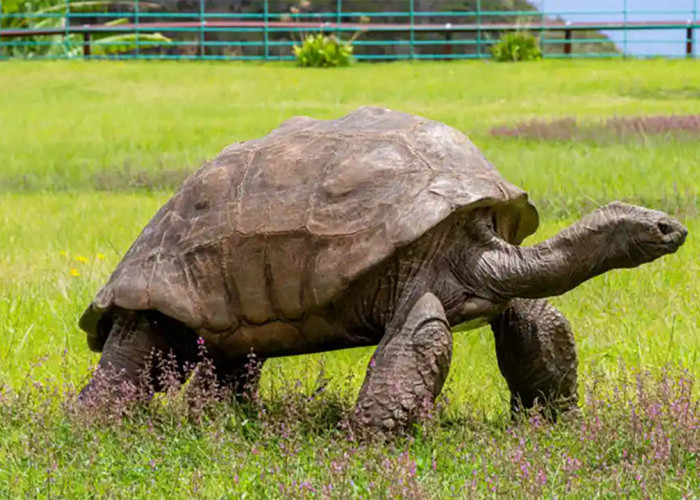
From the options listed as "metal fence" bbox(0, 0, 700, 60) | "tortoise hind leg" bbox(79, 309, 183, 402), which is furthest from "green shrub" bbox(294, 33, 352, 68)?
"tortoise hind leg" bbox(79, 309, 183, 402)

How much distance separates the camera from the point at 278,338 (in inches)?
194

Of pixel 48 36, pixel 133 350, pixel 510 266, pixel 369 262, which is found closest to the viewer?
pixel 369 262

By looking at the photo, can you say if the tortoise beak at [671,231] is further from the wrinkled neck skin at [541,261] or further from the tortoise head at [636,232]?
the wrinkled neck skin at [541,261]

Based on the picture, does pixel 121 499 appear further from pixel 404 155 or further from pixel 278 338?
pixel 404 155

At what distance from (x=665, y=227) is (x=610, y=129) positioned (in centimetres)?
1203

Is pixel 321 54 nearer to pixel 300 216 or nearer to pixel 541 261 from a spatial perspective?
pixel 300 216

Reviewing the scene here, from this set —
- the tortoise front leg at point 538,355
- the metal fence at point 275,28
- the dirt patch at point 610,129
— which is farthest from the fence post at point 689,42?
the tortoise front leg at point 538,355

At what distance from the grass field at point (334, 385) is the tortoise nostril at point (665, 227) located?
21.0 inches

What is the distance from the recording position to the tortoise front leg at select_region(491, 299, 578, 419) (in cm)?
516

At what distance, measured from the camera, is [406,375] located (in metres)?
4.52

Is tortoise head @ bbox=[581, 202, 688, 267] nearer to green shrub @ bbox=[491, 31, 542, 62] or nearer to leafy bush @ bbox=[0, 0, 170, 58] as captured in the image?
green shrub @ bbox=[491, 31, 542, 62]

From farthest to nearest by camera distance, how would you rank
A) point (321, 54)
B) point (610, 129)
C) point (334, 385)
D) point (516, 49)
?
point (516, 49), point (321, 54), point (610, 129), point (334, 385)

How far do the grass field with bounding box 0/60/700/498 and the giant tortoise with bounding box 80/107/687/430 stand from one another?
0.69ft

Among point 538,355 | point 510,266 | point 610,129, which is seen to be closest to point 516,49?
point 610,129
